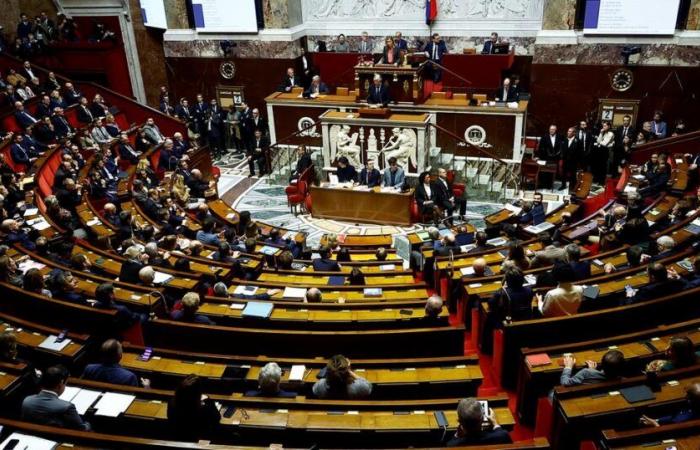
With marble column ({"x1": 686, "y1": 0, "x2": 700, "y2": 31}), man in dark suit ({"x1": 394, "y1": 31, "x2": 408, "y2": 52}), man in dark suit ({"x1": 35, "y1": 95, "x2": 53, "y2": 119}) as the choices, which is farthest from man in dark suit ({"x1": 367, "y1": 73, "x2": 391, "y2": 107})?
man in dark suit ({"x1": 35, "y1": 95, "x2": 53, "y2": 119})

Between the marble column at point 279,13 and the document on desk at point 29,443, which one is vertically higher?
the marble column at point 279,13

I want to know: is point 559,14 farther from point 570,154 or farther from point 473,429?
point 473,429

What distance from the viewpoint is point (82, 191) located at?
450 inches

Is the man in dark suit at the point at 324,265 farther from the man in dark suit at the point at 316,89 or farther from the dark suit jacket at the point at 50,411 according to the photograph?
the man in dark suit at the point at 316,89

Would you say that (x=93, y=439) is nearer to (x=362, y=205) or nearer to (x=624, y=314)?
(x=624, y=314)

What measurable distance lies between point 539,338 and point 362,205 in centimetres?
713

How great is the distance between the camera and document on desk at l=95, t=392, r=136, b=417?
15.6 feet

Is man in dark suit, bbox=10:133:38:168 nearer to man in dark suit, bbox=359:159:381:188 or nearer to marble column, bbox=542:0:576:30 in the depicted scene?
man in dark suit, bbox=359:159:381:188

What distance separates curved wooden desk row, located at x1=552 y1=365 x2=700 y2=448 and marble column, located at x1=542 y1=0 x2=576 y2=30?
39.3ft

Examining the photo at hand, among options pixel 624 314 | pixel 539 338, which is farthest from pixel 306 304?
pixel 624 314

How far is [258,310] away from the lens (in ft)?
21.9

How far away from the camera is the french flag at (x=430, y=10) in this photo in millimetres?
16531

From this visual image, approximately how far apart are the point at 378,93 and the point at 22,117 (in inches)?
336

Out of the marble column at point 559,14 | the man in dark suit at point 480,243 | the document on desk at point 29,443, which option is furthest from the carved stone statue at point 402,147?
the document on desk at point 29,443
